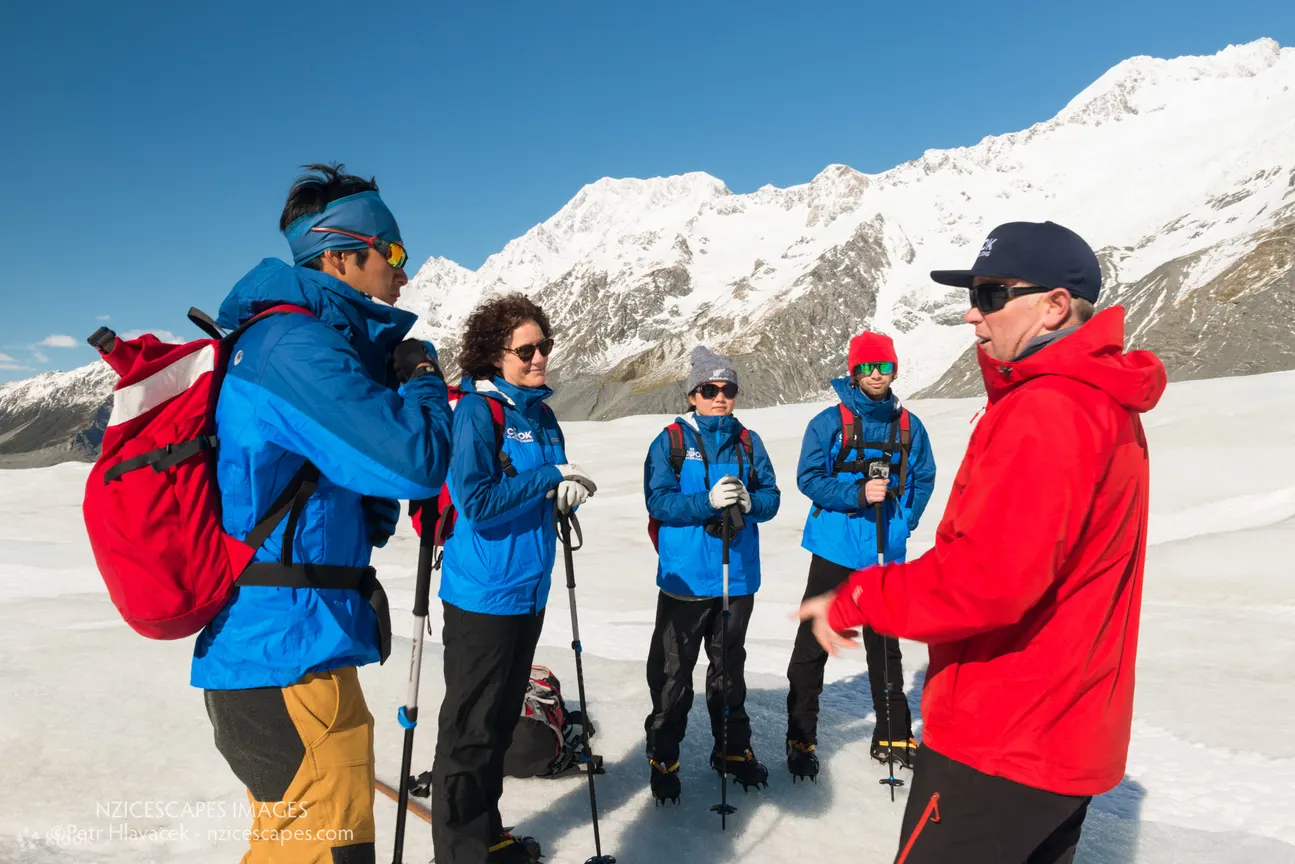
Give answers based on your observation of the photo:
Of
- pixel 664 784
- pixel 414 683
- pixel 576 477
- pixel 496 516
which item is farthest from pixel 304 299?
pixel 664 784

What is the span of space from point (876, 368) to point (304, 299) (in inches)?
164

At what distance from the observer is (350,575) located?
2697mm

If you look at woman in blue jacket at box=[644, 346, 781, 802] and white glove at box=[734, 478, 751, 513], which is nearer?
white glove at box=[734, 478, 751, 513]

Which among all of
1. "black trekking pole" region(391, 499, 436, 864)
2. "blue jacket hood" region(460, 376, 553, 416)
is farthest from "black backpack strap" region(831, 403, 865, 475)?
"black trekking pole" region(391, 499, 436, 864)

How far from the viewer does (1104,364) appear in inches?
83.8

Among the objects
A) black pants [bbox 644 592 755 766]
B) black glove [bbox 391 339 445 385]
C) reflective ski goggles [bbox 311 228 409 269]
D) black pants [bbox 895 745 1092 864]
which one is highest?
reflective ski goggles [bbox 311 228 409 269]

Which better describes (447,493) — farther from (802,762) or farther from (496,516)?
(802,762)

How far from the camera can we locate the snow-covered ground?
4.55 meters

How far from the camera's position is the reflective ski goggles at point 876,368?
5676 mm

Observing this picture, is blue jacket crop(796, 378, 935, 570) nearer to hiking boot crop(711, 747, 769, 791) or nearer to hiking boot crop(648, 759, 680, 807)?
hiking boot crop(711, 747, 769, 791)

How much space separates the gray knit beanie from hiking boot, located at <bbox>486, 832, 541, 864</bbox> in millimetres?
3033

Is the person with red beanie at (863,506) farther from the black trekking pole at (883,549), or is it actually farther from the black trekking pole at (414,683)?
the black trekking pole at (414,683)

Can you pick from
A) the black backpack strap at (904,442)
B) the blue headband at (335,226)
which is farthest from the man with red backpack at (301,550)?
the black backpack strap at (904,442)

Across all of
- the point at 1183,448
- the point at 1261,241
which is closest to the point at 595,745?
the point at 1183,448
